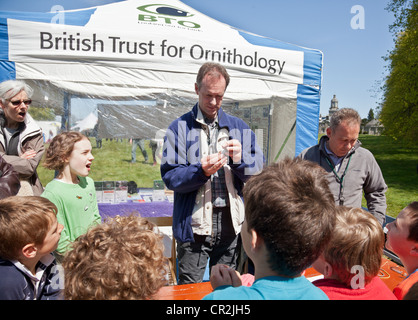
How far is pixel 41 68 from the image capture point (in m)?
3.51

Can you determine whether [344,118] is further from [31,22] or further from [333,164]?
[31,22]

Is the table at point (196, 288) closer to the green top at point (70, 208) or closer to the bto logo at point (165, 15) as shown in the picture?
the green top at point (70, 208)

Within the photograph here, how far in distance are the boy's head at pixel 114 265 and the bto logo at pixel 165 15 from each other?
353 centimetres

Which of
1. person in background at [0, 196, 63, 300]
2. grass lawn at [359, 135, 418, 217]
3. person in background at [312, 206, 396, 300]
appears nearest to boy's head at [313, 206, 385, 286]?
person in background at [312, 206, 396, 300]

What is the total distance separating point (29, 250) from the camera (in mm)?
1421

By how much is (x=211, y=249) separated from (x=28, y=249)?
1165 mm

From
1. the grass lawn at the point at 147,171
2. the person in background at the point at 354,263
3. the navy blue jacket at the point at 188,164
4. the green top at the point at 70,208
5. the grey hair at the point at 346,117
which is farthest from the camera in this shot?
the grass lawn at the point at 147,171

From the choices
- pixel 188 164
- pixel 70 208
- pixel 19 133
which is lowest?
pixel 70 208

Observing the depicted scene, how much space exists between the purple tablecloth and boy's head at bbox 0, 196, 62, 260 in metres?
Result: 2.45

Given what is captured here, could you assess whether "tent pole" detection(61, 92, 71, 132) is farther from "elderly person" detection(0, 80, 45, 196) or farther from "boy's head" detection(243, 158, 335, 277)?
"boy's head" detection(243, 158, 335, 277)

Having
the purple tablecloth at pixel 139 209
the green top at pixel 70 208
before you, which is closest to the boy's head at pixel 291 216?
the green top at pixel 70 208

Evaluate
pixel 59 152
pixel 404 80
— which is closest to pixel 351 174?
pixel 59 152

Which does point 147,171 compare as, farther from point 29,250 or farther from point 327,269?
point 327,269

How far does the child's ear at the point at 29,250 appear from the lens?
1396 millimetres
